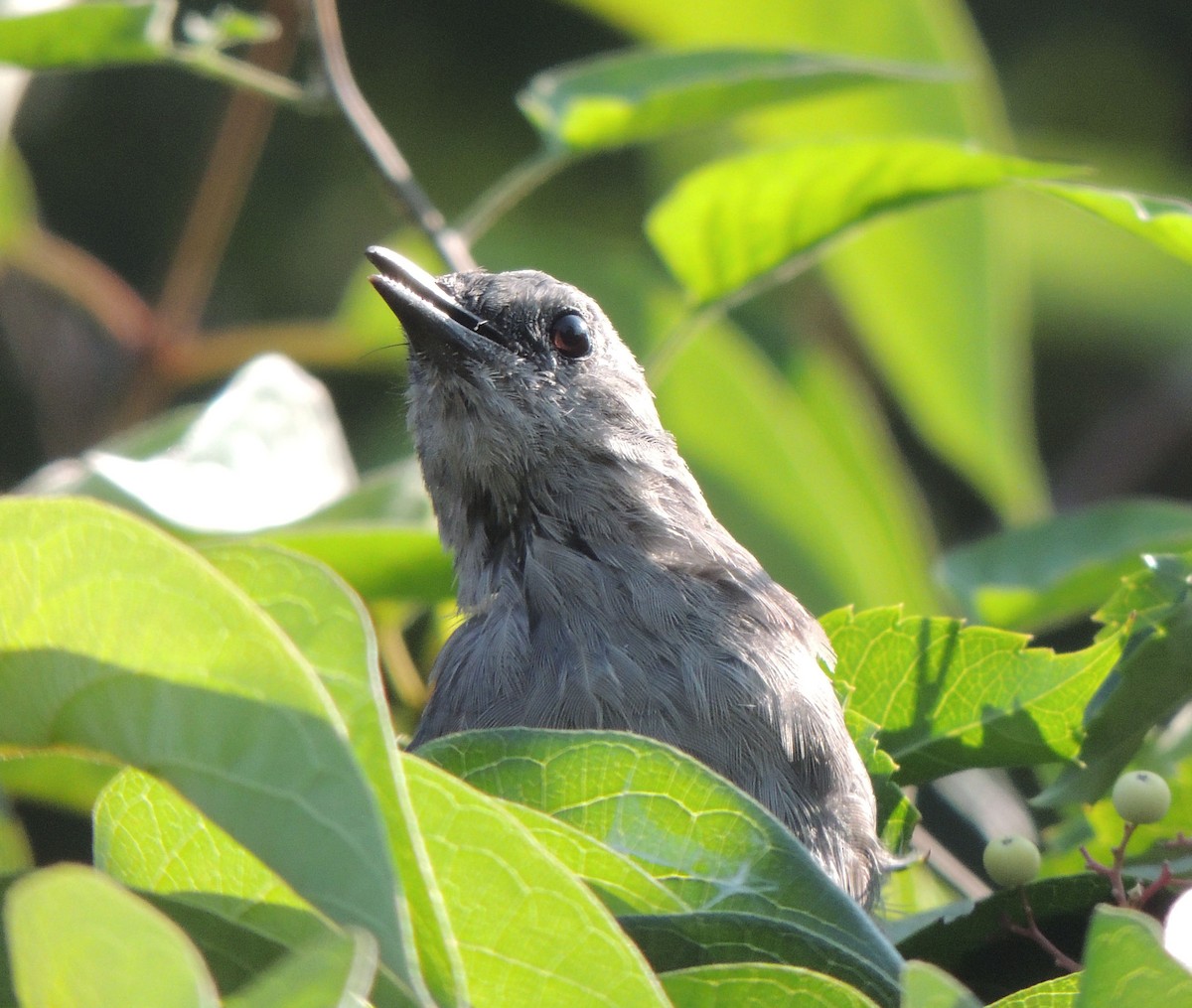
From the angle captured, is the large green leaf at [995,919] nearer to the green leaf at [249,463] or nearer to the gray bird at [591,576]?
the gray bird at [591,576]

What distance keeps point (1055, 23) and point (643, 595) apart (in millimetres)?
5066

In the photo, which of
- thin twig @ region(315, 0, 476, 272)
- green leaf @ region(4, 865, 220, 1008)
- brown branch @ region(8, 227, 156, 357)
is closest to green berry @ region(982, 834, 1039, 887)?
green leaf @ region(4, 865, 220, 1008)

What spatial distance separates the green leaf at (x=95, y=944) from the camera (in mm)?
1221

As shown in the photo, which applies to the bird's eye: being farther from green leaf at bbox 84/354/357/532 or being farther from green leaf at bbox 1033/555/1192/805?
green leaf at bbox 1033/555/1192/805

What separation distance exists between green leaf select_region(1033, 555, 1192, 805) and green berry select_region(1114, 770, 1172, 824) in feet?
0.45

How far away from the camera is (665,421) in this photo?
14.9 ft

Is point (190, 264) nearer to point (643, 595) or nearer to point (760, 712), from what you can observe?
point (643, 595)

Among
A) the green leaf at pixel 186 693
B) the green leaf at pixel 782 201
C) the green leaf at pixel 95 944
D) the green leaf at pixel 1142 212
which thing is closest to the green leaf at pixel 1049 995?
the green leaf at pixel 186 693

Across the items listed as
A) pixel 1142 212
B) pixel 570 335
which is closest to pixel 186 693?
pixel 1142 212

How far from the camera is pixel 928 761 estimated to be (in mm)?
2504

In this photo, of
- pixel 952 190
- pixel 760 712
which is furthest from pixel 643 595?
pixel 952 190

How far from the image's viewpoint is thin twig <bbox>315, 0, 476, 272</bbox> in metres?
3.31

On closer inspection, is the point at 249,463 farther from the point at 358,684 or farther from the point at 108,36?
the point at 358,684

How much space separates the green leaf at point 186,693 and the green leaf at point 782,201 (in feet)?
6.73
